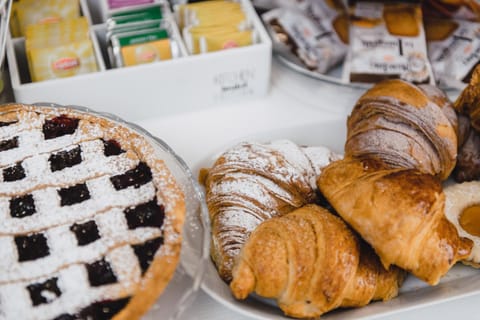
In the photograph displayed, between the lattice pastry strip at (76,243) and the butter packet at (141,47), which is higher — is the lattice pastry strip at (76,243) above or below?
below

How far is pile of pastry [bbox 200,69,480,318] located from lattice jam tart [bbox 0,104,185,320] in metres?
0.15

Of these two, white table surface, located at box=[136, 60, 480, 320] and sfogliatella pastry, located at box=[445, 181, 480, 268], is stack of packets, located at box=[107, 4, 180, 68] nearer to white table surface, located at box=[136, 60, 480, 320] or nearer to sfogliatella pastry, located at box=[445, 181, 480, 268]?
white table surface, located at box=[136, 60, 480, 320]

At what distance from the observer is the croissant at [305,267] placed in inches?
35.8

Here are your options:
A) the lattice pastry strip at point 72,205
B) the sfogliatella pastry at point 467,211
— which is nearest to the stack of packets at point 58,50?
the lattice pastry strip at point 72,205

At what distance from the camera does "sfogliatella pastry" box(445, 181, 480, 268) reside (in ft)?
3.56

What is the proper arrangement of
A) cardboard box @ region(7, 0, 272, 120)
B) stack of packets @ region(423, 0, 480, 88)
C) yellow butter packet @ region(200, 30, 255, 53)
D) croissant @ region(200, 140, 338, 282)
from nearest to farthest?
croissant @ region(200, 140, 338, 282), cardboard box @ region(7, 0, 272, 120), yellow butter packet @ region(200, 30, 255, 53), stack of packets @ region(423, 0, 480, 88)

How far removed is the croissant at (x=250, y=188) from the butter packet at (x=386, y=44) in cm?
37

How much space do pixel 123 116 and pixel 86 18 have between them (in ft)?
0.85

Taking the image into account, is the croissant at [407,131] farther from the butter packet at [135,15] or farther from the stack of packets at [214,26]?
the butter packet at [135,15]

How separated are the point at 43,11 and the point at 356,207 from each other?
0.91 metres

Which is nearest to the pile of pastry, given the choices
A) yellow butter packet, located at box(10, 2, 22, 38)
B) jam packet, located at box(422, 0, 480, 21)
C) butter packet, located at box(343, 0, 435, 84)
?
butter packet, located at box(343, 0, 435, 84)

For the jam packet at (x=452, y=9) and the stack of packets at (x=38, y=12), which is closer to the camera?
the stack of packets at (x=38, y=12)

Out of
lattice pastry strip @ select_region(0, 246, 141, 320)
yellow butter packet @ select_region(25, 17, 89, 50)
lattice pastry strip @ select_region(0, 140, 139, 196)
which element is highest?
yellow butter packet @ select_region(25, 17, 89, 50)

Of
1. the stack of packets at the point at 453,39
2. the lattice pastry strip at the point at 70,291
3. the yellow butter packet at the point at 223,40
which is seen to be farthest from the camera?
the stack of packets at the point at 453,39
